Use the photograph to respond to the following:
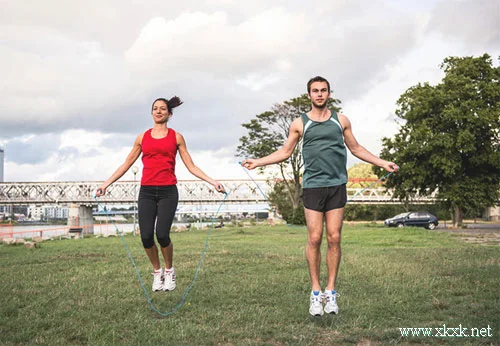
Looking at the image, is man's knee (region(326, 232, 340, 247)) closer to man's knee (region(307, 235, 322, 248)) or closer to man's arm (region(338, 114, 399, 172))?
man's knee (region(307, 235, 322, 248))

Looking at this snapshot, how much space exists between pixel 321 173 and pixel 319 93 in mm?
876

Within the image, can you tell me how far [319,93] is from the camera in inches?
207

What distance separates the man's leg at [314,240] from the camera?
5.27 meters

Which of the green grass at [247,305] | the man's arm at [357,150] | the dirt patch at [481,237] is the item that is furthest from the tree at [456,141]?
the man's arm at [357,150]

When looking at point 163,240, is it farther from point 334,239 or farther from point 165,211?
point 334,239

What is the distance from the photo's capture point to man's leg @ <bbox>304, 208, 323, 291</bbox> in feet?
17.3

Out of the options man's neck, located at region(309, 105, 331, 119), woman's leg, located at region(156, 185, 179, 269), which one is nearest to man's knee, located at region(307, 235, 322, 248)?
man's neck, located at region(309, 105, 331, 119)

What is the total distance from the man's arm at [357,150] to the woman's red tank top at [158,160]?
2.20 m

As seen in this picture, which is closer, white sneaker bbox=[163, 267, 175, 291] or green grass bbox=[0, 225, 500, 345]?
green grass bbox=[0, 225, 500, 345]

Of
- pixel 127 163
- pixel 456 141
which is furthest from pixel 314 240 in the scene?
pixel 456 141

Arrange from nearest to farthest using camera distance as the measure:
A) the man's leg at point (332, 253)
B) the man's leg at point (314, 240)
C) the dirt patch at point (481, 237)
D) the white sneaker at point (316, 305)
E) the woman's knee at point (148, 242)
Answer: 1. the white sneaker at point (316, 305)
2. the man's leg at point (332, 253)
3. the man's leg at point (314, 240)
4. the woman's knee at point (148, 242)
5. the dirt patch at point (481, 237)

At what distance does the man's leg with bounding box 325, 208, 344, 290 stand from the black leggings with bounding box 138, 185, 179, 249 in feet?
6.70

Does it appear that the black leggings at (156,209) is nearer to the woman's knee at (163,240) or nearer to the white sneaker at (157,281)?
the woman's knee at (163,240)

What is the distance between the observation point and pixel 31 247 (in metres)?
18.5
